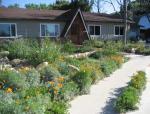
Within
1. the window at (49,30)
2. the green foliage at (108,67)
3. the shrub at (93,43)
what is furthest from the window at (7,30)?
the green foliage at (108,67)

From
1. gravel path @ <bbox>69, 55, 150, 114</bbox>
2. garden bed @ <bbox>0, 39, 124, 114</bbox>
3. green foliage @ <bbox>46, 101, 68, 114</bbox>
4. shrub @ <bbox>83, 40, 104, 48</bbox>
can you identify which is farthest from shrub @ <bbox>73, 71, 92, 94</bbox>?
shrub @ <bbox>83, 40, 104, 48</bbox>

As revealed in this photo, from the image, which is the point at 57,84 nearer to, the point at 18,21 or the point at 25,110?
the point at 25,110

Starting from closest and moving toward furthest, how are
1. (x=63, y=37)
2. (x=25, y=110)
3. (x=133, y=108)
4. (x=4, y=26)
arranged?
(x=25, y=110)
(x=133, y=108)
(x=4, y=26)
(x=63, y=37)

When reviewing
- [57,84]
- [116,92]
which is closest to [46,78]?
[57,84]

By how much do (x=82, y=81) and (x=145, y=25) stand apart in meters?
37.1

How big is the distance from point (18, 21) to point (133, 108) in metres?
20.7

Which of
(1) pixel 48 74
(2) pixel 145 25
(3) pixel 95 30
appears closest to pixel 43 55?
(1) pixel 48 74

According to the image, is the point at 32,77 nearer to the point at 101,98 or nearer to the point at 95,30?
the point at 101,98

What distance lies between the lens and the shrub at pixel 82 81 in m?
10.8

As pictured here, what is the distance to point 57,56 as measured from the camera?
1595 cm

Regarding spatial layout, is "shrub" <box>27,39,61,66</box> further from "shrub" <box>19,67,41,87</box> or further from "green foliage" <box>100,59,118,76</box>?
"shrub" <box>19,67,41,87</box>

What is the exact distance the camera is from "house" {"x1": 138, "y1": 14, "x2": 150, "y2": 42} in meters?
45.2

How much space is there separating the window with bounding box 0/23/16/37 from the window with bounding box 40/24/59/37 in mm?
2835

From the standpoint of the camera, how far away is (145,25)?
152 ft
